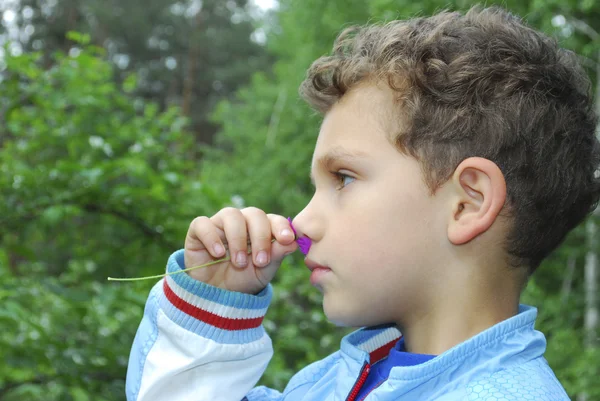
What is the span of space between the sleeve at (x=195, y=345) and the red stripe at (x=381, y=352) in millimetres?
255

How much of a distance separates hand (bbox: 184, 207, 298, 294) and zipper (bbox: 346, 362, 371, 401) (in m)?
0.29

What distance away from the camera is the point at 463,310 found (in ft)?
4.27

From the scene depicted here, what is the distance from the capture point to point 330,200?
4.46 ft

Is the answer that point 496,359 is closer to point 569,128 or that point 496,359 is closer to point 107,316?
point 569,128

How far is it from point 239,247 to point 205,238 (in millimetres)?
80

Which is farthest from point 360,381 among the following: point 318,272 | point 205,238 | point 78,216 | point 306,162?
point 306,162

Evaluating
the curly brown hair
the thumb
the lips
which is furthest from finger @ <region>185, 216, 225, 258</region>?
the curly brown hair

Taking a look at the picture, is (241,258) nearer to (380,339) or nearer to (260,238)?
(260,238)

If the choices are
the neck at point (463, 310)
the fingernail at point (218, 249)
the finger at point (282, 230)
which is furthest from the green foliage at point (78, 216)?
the neck at point (463, 310)

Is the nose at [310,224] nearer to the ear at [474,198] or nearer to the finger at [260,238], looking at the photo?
the finger at [260,238]

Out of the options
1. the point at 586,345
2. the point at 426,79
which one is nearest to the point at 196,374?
the point at 426,79

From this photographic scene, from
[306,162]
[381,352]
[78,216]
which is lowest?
[381,352]

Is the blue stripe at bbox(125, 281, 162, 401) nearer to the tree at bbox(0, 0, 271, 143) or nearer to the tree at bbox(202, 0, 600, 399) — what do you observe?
the tree at bbox(202, 0, 600, 399)

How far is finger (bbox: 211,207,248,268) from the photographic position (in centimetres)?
149
